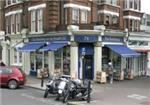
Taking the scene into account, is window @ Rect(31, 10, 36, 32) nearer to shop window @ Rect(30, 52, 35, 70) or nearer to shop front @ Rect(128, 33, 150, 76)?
shop window @ Rect(30, 52, 35, 70)

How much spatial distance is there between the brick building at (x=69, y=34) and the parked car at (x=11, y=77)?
532 centimetres

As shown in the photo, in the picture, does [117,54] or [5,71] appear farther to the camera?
[117,54]

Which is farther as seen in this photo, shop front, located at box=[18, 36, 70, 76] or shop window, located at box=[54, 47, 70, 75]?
shop window, located at box=[54, 47, 70, 75]

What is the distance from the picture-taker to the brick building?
30.7m

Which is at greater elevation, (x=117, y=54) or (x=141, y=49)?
(x=141, y=49)

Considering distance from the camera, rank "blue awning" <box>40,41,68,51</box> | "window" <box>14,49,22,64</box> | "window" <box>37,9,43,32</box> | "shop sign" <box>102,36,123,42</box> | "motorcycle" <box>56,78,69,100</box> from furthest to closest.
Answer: "window" <box>14,49,22,64</box>, "window" <box>37,9,43,32</box>, "shop sign" <box>102,36,123,42</box>, "blue awning" <box>40,41,68,51</box>, "motorcycle" <box>56,78,69,100</box>

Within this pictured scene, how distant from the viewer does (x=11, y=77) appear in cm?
2489

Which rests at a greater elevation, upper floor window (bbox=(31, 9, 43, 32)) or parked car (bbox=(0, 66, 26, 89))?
upper floor window (bbox=(31, 9, 43, 32))

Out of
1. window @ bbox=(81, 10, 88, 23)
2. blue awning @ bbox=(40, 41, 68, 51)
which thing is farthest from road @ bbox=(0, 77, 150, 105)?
window @ bbox=(81, 10, 88, 23)

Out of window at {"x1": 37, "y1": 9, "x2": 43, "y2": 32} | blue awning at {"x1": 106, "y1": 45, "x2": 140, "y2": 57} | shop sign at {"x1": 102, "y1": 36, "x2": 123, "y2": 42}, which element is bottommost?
blue awning at {"x1": 106, "y1": 45, "x2": 140, "y2": 57}

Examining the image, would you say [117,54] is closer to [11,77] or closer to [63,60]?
[63,60]

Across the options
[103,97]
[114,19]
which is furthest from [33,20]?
[103,97]

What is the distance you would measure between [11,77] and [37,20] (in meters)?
11.0

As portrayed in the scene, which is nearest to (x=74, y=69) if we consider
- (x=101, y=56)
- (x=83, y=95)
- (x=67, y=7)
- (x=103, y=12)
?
(x=101, y=56)
